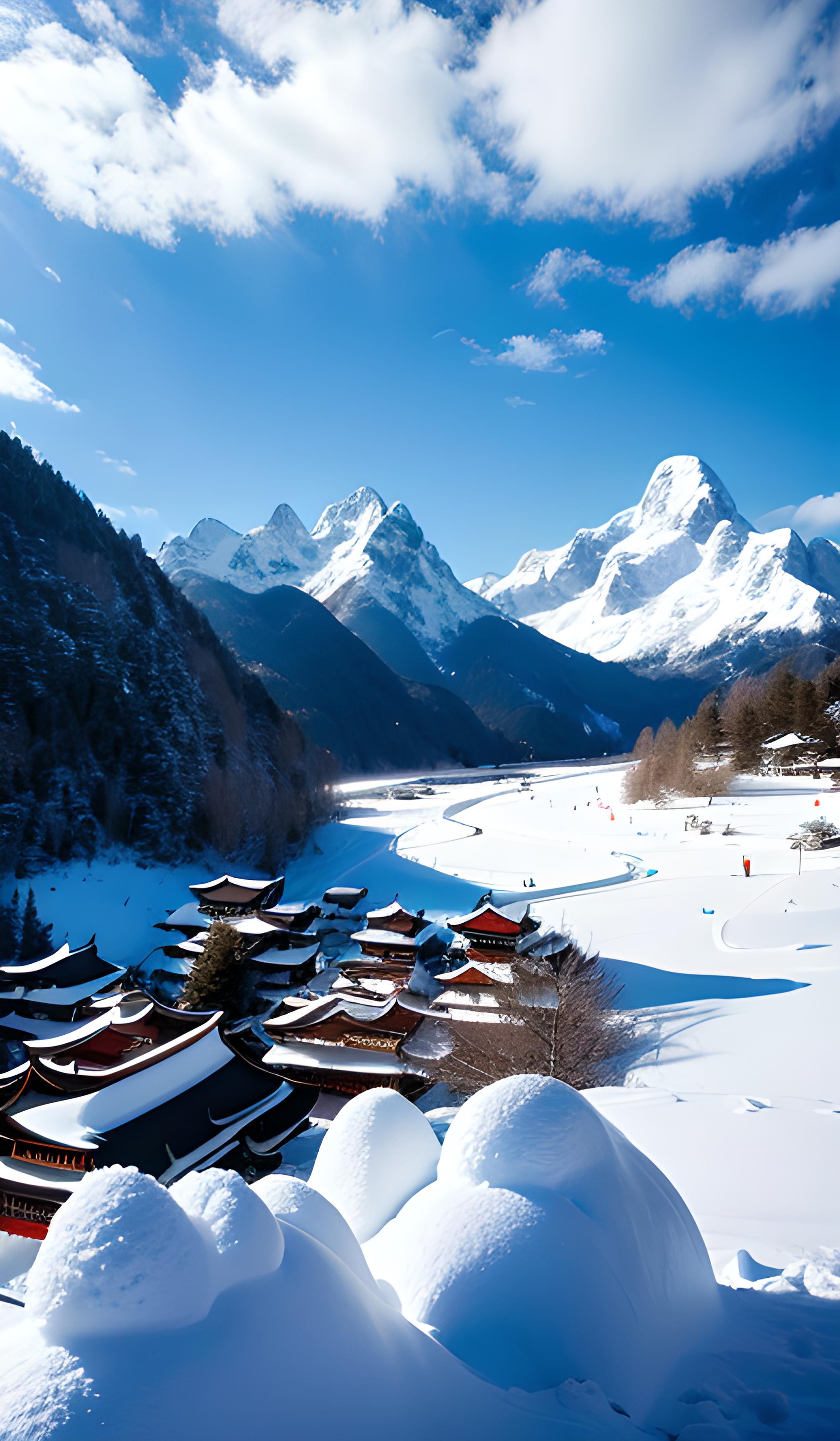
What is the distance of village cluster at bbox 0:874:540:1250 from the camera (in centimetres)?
1176

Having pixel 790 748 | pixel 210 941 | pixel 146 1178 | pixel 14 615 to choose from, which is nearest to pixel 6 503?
pixel 14 615

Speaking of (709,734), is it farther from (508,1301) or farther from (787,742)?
(508,1301)

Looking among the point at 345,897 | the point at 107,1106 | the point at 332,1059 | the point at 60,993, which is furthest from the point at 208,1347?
the point at 345,897

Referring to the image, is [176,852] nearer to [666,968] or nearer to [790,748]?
[666,968]

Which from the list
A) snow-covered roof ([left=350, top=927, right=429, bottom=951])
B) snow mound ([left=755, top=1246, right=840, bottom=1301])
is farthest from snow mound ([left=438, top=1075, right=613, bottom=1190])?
snow-covered roof ([left=350, top=927, right=429, bottom=951])

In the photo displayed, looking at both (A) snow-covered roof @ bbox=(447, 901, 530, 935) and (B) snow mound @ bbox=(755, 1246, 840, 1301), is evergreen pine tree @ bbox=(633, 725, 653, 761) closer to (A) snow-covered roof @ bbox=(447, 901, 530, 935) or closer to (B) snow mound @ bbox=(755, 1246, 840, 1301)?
(A) snow-covered roof @ bbox=(447, 901, 530, 935)

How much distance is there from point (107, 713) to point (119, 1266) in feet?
165

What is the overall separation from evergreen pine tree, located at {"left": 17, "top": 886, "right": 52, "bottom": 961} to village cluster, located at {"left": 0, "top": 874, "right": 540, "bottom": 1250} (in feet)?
17.1

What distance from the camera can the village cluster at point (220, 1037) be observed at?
11.8m

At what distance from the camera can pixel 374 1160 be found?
5367 mm

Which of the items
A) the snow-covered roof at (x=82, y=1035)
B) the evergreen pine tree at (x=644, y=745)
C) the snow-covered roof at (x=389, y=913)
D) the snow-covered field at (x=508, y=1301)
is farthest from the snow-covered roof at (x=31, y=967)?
the evergreen pine tree at (x=644, y=745)

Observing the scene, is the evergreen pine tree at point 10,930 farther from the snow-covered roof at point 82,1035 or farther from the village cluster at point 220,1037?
the snow-covered roof at point 82,1035

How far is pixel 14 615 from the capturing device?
46562mm

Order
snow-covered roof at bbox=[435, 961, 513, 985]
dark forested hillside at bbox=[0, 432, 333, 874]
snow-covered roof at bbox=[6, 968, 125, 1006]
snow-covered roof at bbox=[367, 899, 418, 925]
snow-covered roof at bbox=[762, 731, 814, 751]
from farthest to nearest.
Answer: snow-covered roof at bbox=[762, 731, 814, 751], dark forested hillside at bbox=[0, 432, 333, 874], snow-covered roof at bbox=[367, 899, 418, 925], snow-covered roof at bbox=[6, 968, 125, 1006], snow-covered roof at bbox=[435, 961, 513, 985]
